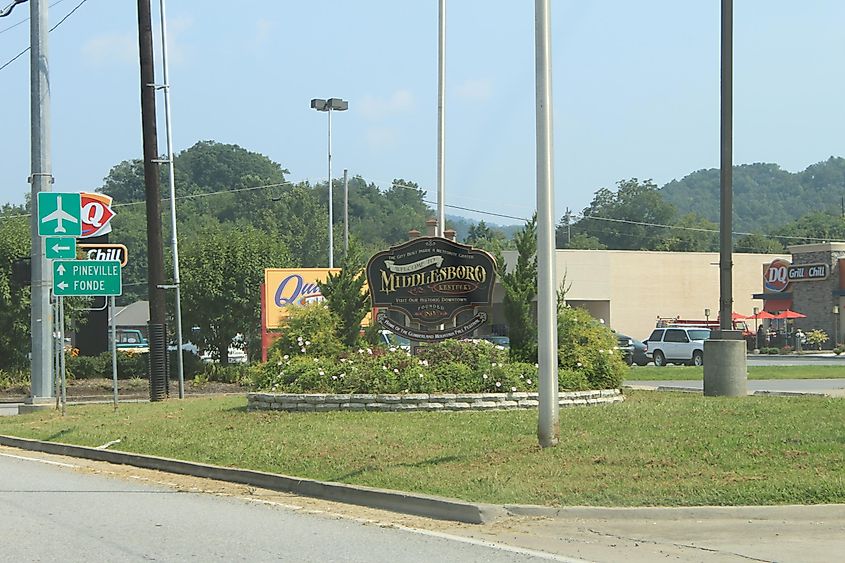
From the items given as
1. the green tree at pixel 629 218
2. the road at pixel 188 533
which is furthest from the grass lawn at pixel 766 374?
the green tree at pixel 629 218

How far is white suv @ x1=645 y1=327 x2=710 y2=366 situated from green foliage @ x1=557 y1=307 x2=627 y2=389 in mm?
29664

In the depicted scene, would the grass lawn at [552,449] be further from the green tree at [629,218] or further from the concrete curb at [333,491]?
the green tree at [629,218]

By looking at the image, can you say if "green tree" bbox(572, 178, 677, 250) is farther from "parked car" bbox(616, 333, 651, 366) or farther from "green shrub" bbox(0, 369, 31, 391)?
"green shrub" bbox(0, 369, 31, 391)

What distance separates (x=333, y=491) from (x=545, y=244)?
392 centimetres

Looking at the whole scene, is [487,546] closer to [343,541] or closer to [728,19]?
[343,541]

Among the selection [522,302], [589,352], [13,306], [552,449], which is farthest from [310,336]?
[13,306]

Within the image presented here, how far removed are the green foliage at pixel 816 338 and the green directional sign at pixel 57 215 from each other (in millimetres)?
53343

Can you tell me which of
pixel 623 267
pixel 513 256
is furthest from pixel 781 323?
pixel 513 256

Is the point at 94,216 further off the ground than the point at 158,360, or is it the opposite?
the point at 94,216

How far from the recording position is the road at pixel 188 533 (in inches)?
384

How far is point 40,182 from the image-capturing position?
2480cm

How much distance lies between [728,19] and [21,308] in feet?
72.3

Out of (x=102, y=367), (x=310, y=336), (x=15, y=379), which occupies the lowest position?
(x=15, y=379)

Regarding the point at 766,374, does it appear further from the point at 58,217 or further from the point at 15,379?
the point at 58,217
